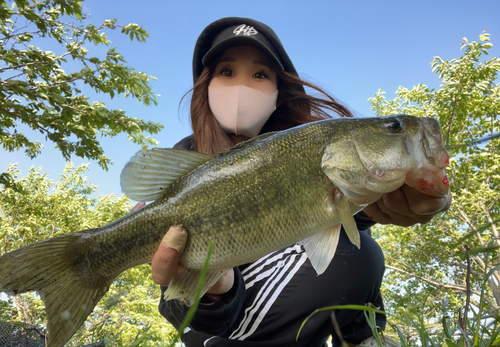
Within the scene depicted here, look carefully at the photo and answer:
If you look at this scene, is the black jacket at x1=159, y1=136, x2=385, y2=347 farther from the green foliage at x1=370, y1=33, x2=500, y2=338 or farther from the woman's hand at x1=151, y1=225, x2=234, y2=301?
the green foliage at x1=370, y1=33, x2=500, y2=338

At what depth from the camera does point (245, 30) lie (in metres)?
2.51

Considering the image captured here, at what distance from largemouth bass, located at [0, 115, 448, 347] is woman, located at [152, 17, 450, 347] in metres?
0.14

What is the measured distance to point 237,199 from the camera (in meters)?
1.27

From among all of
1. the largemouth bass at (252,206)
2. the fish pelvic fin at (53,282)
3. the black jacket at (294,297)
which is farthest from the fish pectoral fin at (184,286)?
the black jacket at (294,297)

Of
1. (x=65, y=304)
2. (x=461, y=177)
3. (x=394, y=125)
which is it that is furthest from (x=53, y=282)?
(x=461, y=177)

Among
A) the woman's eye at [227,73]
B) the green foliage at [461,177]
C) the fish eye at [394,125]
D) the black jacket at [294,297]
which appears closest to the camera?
the fish eye at [394,125]

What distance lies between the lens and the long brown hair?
100 inches

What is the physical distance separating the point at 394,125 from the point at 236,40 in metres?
1.63

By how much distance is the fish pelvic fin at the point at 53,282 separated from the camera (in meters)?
1.19

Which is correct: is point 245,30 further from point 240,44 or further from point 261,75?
point 261,75

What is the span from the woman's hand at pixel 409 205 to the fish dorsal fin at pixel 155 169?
3.02 feet

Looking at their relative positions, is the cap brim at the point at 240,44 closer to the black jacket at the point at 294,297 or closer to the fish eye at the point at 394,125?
the fish eye at the point at 394,125

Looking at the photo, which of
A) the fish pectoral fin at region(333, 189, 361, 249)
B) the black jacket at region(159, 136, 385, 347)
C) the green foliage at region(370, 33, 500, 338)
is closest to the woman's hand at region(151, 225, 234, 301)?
the black jacket at region(159, 136, 385, 347)

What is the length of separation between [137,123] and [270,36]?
3.69m
